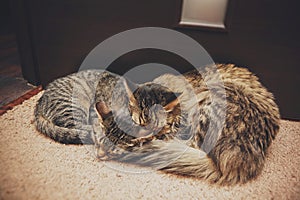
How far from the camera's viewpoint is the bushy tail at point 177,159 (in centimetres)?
110

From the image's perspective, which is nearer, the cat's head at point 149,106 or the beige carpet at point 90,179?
the beige carpet at point 90,179

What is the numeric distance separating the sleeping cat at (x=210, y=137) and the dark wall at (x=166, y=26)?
0.79 ft

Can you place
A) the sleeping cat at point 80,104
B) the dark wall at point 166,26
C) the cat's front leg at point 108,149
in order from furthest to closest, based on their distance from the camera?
the dark wall at point 166,26, the sleeping cat at point 80,104, the cat's front leg at point 108,149

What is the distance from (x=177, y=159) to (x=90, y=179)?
43 centimetres

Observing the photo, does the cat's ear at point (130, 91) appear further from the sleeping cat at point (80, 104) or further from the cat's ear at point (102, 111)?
the cat's ear at point (102, 111)

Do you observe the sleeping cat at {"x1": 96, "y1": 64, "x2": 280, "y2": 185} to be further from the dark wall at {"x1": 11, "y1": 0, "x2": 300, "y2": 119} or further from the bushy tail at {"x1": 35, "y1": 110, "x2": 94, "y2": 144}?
the dark wall at {"x1": 11, "y1": 0, "x2": 300, "y2": 119}

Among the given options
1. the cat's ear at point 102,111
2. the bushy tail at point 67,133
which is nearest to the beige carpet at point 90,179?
the bushy tail at point 67,133

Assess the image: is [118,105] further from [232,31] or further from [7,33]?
[7,33]

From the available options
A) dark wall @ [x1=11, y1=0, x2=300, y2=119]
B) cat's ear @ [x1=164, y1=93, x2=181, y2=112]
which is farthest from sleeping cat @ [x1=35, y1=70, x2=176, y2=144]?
dark wall @ [x1=11, y1=0, x2=300, y2=119]

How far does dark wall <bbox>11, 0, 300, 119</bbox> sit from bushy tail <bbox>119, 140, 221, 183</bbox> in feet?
2.25

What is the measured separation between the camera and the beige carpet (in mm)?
1024

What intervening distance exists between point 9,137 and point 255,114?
137 cm

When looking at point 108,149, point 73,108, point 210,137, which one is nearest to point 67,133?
point 73,108

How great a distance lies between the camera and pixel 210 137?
1232 millimetres
